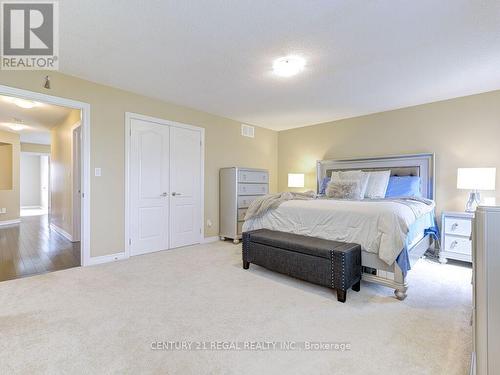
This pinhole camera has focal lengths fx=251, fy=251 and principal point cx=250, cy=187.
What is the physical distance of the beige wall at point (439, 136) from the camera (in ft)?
11.3

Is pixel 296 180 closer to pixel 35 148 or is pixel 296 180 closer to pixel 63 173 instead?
pixel 63 173

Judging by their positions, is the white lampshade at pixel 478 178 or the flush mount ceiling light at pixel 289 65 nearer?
the flush mount ceiling light at pixel 289 65

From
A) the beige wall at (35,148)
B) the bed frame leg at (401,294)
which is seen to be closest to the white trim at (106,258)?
the bed frame leg at (401,294)

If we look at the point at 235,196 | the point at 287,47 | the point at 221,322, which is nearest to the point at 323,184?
the point at 235,196

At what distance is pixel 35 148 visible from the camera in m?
8.16

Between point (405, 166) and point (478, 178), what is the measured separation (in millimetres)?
995

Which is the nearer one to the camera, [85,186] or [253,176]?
[85,186]

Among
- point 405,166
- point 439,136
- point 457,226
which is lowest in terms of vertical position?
point 457,226

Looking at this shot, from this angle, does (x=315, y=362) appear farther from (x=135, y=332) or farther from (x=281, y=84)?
(x=281, y=84)

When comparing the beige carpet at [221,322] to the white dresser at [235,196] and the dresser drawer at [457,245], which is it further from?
the white dresser at [235,196]

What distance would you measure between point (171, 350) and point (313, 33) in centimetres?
266

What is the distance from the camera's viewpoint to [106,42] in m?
2.34

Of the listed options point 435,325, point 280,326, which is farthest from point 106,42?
point 435,325

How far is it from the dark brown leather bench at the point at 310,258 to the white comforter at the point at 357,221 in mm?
127
